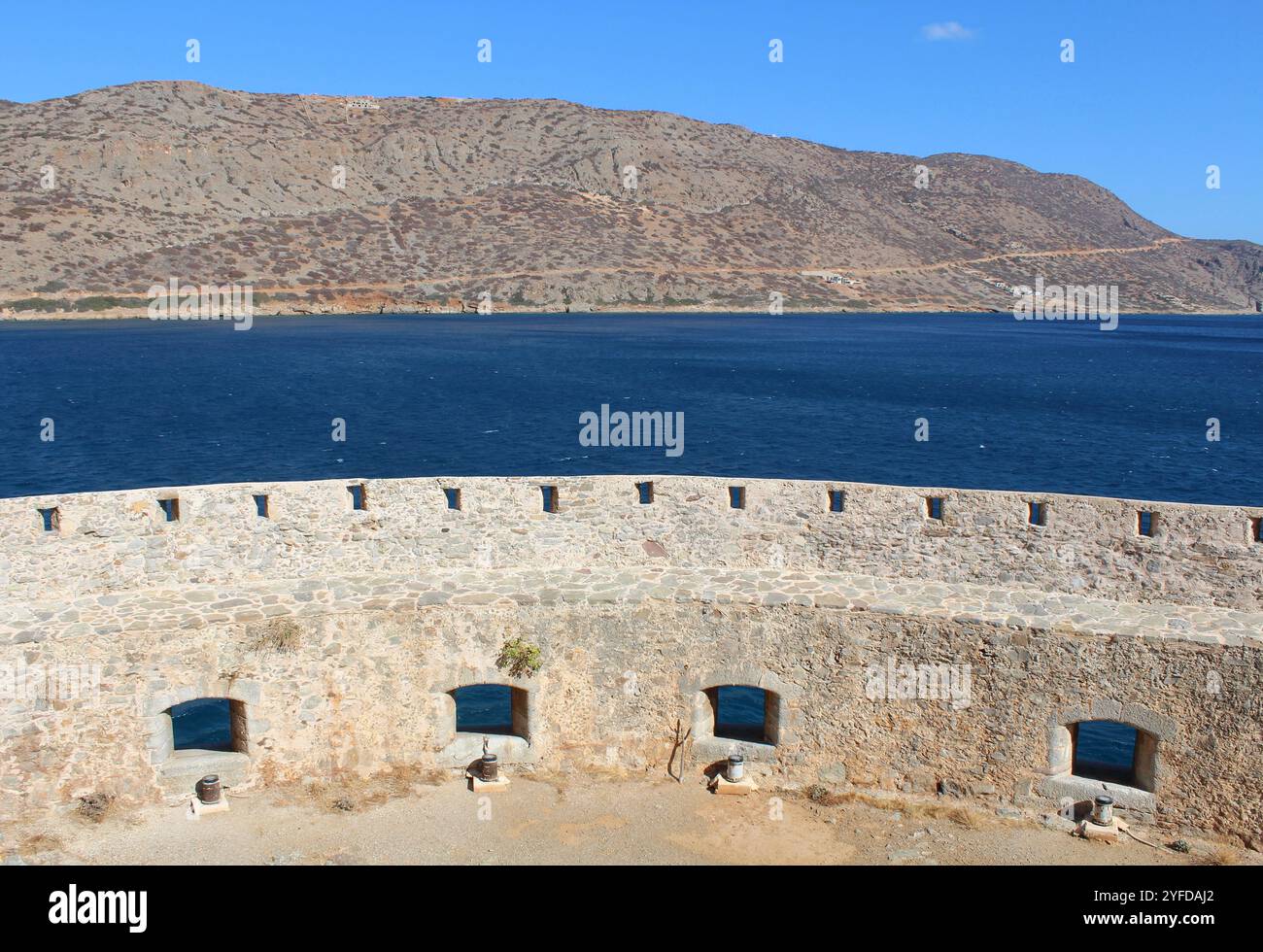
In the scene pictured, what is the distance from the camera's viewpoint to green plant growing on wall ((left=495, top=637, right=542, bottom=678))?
13.1 meters

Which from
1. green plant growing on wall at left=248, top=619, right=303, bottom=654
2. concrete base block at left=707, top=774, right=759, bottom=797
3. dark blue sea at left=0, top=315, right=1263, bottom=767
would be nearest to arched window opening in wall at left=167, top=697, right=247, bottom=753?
dark blue sea at left=0, top=315, right=1263, bottom=767

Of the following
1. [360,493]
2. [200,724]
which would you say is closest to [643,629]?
[360,493]

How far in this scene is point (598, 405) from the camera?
52.0m

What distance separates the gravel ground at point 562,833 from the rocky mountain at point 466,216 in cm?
8996

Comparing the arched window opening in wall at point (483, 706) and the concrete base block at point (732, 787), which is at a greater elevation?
the concrete base block at point (732, 787)

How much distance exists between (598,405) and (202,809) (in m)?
40.6

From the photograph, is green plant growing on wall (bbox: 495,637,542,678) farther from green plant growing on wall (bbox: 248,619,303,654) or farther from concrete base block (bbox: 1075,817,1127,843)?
concrete base block (bbox: 1075,817,1127,843)

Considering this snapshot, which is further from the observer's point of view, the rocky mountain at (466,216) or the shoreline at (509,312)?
the rocky mountain at (466,216)

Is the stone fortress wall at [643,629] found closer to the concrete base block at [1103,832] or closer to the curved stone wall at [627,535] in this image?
the curved stone wall at [627,535]

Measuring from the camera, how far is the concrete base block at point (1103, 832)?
481 inches

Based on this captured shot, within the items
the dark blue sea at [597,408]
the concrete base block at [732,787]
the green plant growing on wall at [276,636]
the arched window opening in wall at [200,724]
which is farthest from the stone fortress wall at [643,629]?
the arched window opening in wall at [200,724]
